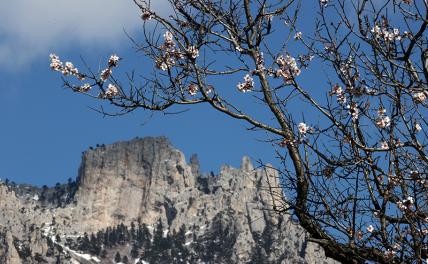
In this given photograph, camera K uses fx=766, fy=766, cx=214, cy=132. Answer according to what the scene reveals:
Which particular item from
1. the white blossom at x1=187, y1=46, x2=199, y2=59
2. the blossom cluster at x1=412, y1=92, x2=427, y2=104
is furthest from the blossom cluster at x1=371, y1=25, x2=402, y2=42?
the white blossom at x1=187, y1=46, x2=199, y2=59

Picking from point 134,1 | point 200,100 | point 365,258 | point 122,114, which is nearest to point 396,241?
point 365,258

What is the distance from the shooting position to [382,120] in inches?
408

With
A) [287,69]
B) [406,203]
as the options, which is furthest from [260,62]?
[406,203]

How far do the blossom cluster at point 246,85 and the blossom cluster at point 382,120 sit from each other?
184 centimetres

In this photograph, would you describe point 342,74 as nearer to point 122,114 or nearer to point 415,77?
point 415,77

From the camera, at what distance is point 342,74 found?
10648 millimetres

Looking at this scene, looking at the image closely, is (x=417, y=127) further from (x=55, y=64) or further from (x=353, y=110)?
(x=55, y=64)

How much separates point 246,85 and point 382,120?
1986 mm

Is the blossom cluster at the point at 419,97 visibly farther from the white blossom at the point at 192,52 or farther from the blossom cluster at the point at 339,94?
the white blossom at the point at 192,52

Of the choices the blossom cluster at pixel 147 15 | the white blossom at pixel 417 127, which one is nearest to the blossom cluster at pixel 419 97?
the white blossom at pixel 417 127

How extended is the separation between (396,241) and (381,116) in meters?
1.70

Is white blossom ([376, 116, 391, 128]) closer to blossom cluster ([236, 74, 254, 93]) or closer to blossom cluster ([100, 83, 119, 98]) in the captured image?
blossom cluster ([236, 74, 254, 93])

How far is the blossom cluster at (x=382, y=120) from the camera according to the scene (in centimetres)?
1033

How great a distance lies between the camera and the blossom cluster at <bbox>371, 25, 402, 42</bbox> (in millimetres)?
10188
